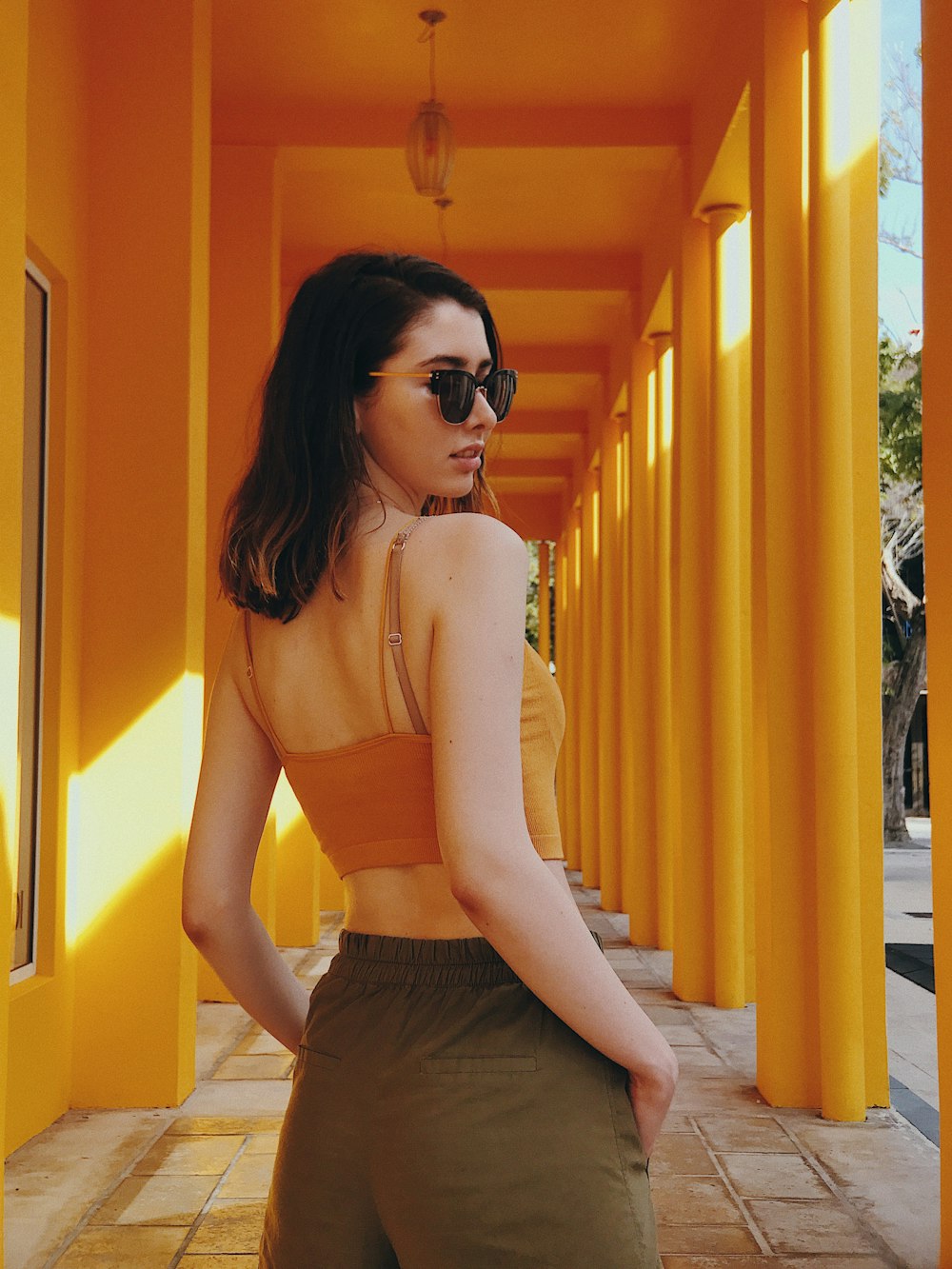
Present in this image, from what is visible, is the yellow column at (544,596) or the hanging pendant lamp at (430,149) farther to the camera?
the yellow column at (544,596)

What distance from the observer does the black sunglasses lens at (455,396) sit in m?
1.34

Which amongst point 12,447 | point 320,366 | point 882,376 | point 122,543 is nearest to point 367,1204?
point 320,366

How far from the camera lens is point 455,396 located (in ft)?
4.39

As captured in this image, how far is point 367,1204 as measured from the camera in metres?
1.16

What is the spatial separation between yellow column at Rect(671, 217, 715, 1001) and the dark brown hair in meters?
5.86

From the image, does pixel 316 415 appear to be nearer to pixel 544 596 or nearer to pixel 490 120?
pixel 490 120

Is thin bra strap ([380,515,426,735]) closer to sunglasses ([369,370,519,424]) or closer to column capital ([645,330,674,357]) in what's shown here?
sunglasses ([369,370,519,424])

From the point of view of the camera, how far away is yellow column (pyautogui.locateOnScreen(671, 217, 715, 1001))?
7.14m

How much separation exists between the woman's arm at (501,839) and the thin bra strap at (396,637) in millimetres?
43

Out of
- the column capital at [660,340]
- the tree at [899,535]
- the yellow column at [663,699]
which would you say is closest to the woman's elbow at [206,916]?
the yellow column at [663,699]

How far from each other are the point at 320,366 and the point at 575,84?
21.0 feet

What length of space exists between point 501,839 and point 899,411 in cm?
1441

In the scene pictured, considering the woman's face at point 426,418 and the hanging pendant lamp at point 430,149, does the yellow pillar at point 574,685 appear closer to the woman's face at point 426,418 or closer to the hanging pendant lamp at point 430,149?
the hanging pendant lamp at point 430,149

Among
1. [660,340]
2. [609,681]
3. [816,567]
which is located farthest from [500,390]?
[609,681]
